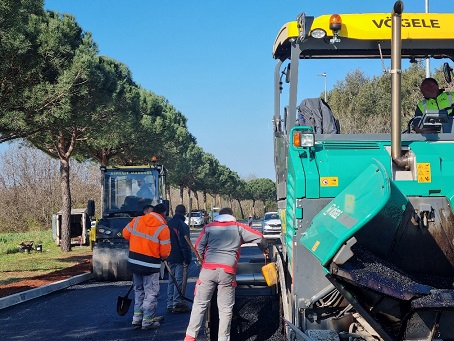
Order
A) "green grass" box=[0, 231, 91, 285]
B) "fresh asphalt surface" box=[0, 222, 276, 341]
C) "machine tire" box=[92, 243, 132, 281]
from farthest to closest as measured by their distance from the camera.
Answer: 1. "green grass" box=[0, 231, 91, 285]
2. "machine tire" box=[92, 243, 132, 281]
3. "fresh asphalt surface" box=[0, 222, 276, 341]

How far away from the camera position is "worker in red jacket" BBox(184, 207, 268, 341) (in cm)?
731

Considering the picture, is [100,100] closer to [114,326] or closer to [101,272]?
[101,272]

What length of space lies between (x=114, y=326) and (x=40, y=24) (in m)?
11.4

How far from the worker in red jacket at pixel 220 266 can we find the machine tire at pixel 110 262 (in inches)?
348

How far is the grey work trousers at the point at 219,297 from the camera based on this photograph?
286 inches

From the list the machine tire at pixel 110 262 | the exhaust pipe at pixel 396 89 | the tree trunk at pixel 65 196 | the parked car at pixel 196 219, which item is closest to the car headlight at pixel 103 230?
the machine tire at pixel 110 262

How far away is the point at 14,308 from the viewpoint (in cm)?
1265

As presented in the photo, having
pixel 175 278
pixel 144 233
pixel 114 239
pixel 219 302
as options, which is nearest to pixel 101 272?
pixel 114 239

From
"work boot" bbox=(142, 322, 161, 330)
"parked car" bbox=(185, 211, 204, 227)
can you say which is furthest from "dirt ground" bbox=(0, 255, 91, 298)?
"parked car" bbox=(185, 211, 204, 227)

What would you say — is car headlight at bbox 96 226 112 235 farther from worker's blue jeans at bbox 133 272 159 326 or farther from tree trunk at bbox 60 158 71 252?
tree trunk at bbox 60 158 71 252

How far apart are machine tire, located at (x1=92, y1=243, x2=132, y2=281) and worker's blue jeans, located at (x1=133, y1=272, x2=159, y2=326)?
620 cm

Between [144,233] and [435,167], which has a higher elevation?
[435,167]

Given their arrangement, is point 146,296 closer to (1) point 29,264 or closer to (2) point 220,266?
(2) point 220,266

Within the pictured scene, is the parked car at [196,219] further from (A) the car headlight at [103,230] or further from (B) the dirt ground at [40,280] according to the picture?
(A) the car headlight at [103,230]
